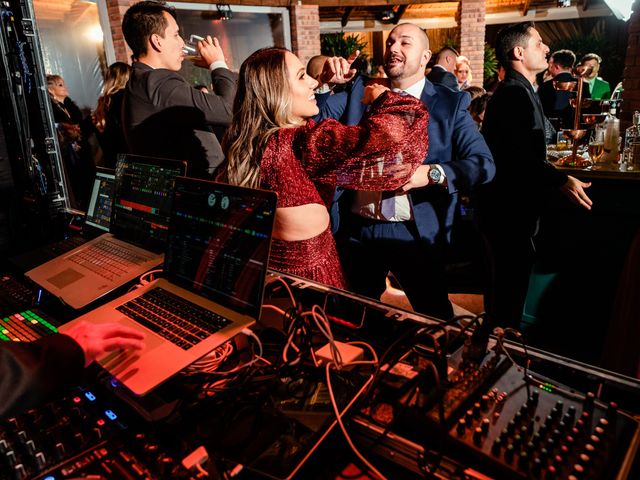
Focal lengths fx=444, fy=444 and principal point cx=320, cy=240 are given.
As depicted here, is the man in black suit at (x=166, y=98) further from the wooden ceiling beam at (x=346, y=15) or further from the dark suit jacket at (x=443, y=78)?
the wooden ceiling beam at (x=346, y=15)

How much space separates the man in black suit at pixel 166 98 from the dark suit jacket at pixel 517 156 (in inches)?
59.4

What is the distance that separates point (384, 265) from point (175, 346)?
1328mm

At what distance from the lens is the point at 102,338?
86 centimetres

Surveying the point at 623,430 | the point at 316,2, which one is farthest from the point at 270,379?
the point at 316,2

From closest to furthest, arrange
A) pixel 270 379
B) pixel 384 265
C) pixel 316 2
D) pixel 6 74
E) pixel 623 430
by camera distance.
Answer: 1. pixel 623 430
2. pixel 270 379
3. pixel 6 74
4. pixel 384 265
5. pixel 316 2

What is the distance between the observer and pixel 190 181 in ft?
3.88

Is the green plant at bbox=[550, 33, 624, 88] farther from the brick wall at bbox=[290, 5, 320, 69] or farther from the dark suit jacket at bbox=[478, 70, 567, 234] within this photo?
the dark suit jacket at bbox=[478, 70, 567, 234]

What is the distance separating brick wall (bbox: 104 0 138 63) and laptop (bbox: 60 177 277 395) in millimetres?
5546

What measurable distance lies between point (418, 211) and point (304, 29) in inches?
267

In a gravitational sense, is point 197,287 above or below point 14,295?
above

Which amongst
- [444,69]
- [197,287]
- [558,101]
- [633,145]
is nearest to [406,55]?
[633,145]

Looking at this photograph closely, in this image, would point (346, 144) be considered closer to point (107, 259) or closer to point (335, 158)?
point (335, 158)

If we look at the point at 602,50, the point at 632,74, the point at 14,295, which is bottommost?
the point at 14,295

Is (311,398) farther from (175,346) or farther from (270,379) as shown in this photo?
(175,346)
